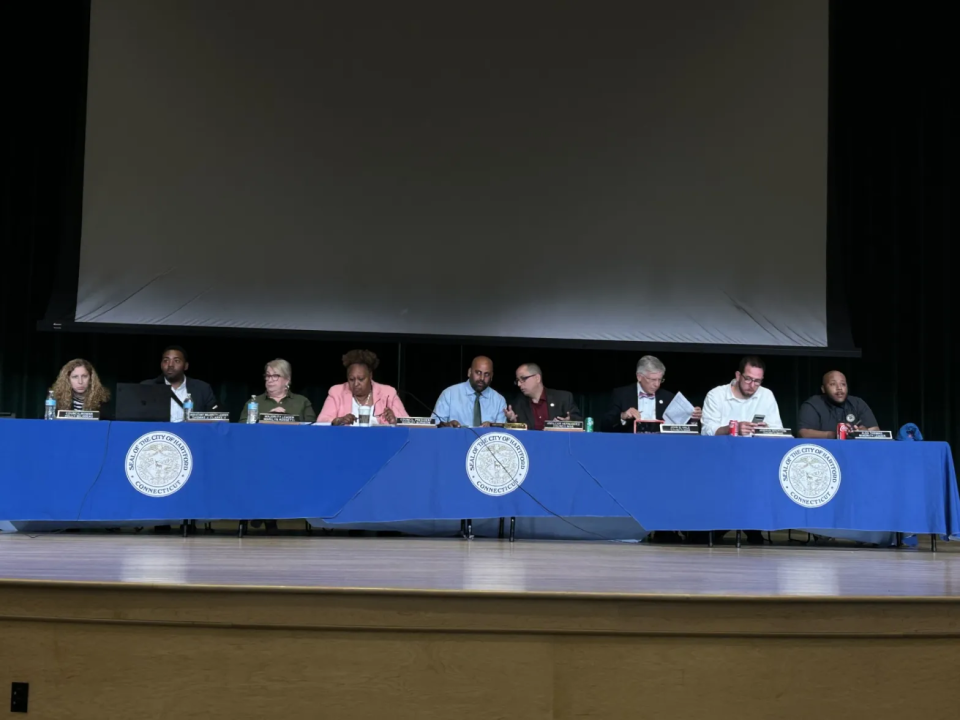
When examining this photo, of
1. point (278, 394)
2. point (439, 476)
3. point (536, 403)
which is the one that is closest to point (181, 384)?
Answer: point (278, 394)

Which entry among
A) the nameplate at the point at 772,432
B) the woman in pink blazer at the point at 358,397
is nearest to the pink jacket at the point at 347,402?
the woman in pink blazer at the point at 358,397

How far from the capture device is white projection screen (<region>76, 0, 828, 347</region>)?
546cm

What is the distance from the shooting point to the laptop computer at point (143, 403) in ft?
12.9

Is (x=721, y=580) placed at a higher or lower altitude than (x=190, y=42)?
lower

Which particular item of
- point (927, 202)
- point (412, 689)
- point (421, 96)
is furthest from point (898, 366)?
point (412, 689)

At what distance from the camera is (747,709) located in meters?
2.00

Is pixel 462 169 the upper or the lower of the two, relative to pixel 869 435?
upper

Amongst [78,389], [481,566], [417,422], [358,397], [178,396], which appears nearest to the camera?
[481,566]

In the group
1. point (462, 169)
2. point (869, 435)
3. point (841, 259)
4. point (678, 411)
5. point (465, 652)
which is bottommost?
point (465, 652)

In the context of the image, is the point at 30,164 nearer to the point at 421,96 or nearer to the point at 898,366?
the point at 421,96

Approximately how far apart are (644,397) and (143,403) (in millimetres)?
2567

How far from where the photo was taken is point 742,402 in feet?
15.8

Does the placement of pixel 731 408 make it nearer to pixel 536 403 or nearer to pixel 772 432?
pixel 772 432

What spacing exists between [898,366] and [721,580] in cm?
469
